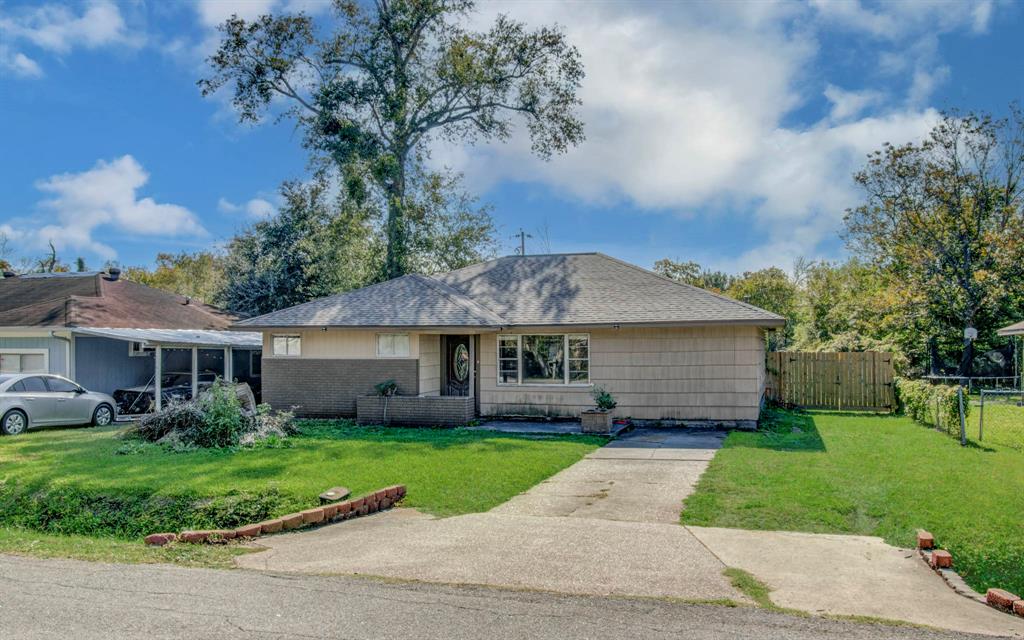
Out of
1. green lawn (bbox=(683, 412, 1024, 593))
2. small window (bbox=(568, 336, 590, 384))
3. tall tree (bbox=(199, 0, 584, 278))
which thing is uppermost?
tall tree (bbox=(199, 0, 584, 278))

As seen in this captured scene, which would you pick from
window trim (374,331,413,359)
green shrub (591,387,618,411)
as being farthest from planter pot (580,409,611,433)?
window trim (374,331,413,359)

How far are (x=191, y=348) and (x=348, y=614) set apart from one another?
1800 centimetres

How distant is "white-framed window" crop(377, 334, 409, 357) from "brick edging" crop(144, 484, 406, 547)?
8.99 m

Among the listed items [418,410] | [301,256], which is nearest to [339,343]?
[418,410]

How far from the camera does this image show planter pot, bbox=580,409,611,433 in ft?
52.9

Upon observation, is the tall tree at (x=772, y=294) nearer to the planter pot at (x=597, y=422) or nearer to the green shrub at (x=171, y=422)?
the planter pot at (x=597, y=422)

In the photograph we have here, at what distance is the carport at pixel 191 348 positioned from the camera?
18953mm

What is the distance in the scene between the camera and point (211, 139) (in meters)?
28.1

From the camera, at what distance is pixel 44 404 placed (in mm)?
16219

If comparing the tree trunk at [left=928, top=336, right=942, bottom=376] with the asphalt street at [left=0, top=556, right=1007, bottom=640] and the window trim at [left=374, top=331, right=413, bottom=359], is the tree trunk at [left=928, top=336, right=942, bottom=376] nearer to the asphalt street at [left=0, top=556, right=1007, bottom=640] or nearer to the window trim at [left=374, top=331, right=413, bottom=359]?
the window trim at [left=374, top=331, right=413, bottom=359]

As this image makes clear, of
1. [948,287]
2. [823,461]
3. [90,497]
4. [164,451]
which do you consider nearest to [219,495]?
[90,497]

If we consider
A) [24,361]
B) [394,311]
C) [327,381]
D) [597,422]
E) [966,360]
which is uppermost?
[394,311]

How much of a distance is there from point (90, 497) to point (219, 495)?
6.15 ft

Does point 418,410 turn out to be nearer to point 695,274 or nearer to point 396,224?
point 396,224
